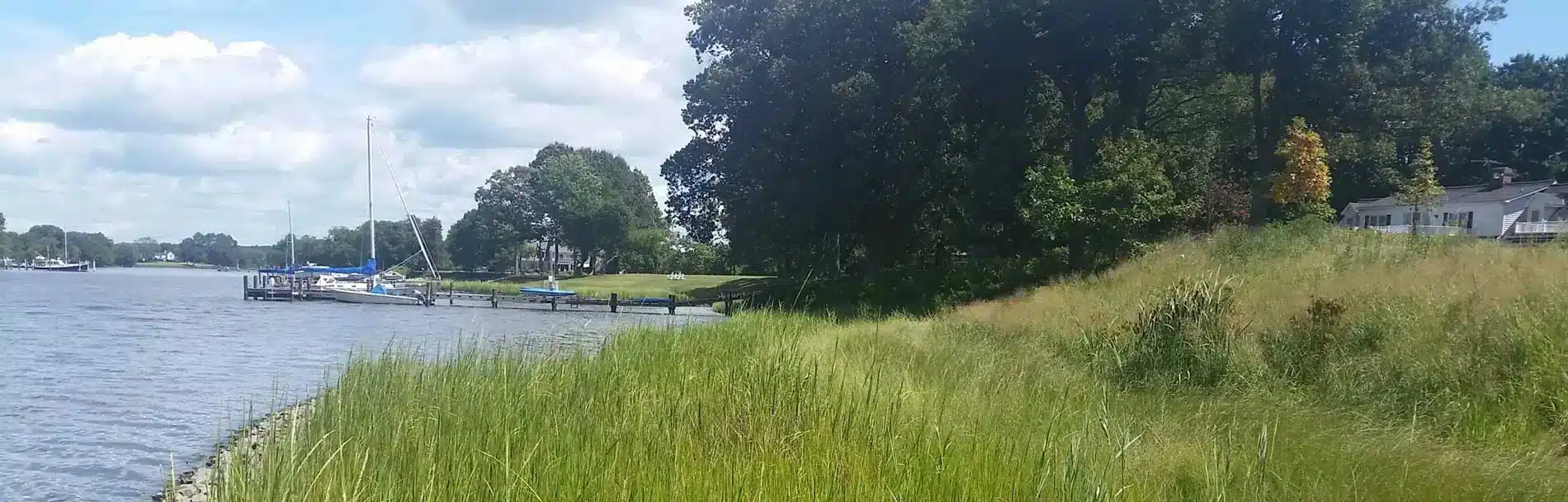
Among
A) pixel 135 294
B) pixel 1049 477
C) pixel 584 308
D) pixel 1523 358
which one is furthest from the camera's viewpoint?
pixel 135 294

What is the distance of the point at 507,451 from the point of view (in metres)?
5.94

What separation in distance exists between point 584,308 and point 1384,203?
35292mm

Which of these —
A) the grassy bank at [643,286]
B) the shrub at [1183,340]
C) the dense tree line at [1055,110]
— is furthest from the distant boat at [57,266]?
Answer: the shrub at [1183,340]

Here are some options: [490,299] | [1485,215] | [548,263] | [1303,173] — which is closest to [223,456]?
[1303,173]

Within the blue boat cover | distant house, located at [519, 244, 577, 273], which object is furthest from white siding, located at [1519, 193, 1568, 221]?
distant house, located at [519, 244, 577, 273]

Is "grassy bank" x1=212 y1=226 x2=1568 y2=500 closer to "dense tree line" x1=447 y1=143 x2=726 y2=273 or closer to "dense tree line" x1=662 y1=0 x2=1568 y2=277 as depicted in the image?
"dense tree line" x1=662 y1=0 x2=1568 y2=277

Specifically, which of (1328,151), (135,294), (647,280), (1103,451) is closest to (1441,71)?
(1328,151)

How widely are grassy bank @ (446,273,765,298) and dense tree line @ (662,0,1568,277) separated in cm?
1497

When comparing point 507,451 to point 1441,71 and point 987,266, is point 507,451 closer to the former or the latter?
point 987,266

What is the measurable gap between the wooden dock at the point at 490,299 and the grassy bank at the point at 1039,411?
34.8m

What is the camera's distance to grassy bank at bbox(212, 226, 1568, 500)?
19.3ft

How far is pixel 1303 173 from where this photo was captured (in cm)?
2830

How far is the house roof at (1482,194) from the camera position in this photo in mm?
44312

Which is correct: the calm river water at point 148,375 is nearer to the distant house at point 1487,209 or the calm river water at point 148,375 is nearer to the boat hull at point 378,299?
the boat hull at point 378,299
